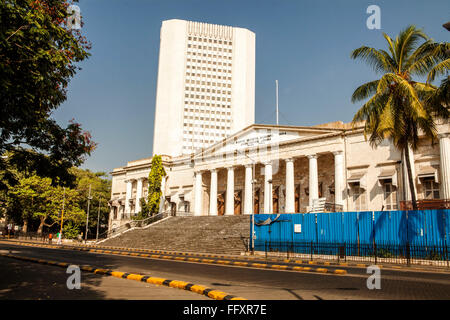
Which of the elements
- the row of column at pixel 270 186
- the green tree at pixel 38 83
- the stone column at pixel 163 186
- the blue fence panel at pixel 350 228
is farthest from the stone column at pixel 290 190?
the green tree at pixel 38 83

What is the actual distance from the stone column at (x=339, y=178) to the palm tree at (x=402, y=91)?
1088 centimetres

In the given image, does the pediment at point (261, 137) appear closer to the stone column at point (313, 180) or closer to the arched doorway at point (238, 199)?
the stone column at point (313, 180)

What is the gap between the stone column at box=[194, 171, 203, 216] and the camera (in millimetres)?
43500

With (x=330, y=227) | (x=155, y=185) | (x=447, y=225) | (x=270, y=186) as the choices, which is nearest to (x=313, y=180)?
(x=270, y=186)

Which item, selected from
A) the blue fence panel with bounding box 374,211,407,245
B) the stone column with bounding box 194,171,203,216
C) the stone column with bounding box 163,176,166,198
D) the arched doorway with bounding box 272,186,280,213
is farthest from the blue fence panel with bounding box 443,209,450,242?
the stone column with bounding box 163,176,166,198

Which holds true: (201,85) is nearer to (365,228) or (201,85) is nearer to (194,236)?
(194,236)

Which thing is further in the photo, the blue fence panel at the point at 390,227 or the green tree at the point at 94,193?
the green tree at the point at 94,193

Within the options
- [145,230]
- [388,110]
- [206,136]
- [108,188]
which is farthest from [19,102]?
[206,136]

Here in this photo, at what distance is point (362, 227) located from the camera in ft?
75.5

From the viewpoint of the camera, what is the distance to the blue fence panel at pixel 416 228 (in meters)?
20.8

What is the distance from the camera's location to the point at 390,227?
2192 cm

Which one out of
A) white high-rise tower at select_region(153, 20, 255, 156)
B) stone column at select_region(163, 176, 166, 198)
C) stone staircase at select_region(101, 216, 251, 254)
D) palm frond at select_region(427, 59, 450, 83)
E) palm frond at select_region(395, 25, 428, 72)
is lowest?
stone staircase at select_region(101, 216, 251, 254)

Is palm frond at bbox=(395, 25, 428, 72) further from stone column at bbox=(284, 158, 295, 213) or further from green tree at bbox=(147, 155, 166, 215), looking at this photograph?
green tree at bbox=(147, 155, 166, 215)

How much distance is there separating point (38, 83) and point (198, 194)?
36.5 meters
